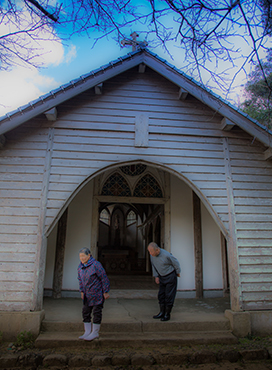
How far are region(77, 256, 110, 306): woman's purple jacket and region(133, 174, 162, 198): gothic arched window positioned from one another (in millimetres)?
3790

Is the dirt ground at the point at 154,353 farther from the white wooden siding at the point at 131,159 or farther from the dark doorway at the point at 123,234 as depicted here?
the dark doorway at the point at 123,234

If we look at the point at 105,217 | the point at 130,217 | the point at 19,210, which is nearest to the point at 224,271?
the point at 19,210

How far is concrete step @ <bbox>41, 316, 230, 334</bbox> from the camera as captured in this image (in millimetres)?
4508

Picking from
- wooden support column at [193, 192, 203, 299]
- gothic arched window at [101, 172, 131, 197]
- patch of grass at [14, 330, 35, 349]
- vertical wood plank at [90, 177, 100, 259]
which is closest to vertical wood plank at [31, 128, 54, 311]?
patch of grass at [14, 330, 35, 349]

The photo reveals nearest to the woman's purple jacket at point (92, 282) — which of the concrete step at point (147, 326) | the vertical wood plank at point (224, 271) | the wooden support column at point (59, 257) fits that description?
→ the concrete step at point (147, 326)

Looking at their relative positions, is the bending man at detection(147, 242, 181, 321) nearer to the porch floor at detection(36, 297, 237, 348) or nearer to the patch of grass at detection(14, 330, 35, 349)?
the porch floor at detection(36, 297, 237, 348)

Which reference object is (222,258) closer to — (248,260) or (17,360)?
(248,260)

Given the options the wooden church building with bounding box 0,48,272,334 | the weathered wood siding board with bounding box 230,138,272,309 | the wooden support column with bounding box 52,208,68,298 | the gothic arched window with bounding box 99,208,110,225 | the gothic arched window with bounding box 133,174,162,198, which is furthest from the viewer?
the gothic arched window with bounding box 99,208,110,225

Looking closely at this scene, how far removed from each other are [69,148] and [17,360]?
11.4 ft

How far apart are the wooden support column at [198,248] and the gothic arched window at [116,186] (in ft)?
6.30

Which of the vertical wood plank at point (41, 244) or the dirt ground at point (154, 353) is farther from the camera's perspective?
the vertical wood plank at point (41, 244)

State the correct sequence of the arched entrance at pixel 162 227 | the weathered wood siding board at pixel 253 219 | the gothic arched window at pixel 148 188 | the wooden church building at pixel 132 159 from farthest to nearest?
the gothic arched window at pixel 148 188 < the arched entrance at pixel 162 227 < the weathered wood siding board at pixel 253 219 < the wooden church building at pixel 132 159

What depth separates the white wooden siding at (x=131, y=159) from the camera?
4.89 metres

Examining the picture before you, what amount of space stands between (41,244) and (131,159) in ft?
7.43
